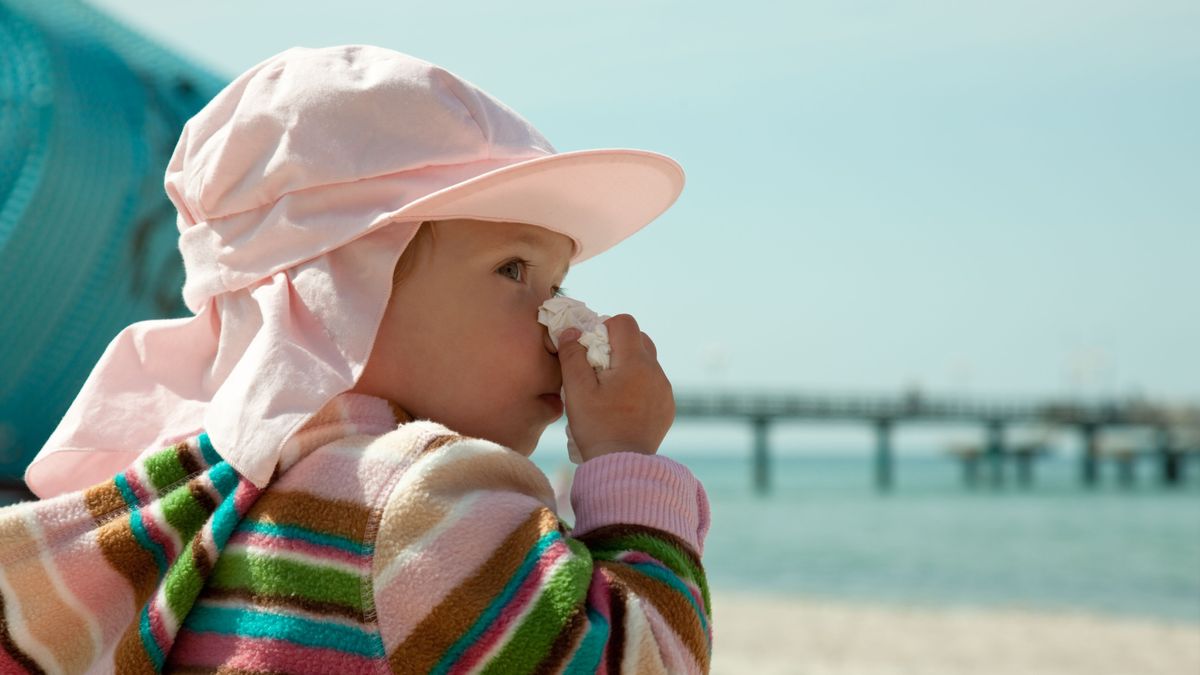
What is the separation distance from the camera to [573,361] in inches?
60.8

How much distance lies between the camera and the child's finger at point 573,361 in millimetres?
1534

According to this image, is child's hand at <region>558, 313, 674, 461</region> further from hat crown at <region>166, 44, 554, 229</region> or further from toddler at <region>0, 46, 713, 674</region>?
hat crown at <region>166, 44, 554, 229</region>

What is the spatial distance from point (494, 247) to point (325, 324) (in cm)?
24

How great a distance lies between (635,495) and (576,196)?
452 mm

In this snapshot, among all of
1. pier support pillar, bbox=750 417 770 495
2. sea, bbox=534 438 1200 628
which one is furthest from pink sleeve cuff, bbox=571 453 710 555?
pier support pillar, bbox=750 417 770 495

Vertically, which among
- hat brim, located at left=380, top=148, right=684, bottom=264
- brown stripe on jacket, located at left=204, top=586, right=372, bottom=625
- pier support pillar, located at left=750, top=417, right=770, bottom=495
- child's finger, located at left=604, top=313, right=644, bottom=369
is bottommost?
pier support pillar, located at left=750, top=417, right=770, bottom=495

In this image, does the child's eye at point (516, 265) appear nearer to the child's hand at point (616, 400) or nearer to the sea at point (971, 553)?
the child's hand at point (616, 400)

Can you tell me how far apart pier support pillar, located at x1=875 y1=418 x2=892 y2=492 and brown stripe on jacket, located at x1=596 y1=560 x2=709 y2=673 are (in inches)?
1931

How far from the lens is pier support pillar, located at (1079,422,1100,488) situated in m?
53.2

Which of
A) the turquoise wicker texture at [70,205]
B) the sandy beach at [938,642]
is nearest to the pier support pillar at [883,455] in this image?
the sandy beach at [938,642]

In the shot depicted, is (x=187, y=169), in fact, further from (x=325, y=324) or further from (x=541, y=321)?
(x=541, y=321)

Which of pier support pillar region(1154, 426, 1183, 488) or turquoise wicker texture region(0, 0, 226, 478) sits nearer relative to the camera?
turquoise wicker texture region(0, 0, 226, 478)

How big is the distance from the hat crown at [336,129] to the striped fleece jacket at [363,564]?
28 centimetres

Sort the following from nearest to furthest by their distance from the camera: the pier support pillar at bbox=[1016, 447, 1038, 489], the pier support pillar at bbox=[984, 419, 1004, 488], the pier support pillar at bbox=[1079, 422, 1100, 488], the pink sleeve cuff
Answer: the pink sleeve cuff
the pier support pillar at bbox=[1079, 422, 1100, 488]
the pier support pillar at bbox=[984, 419, 1004, 488]
the pier support pillar at bbox=[1016, 447, 1038, 489]
